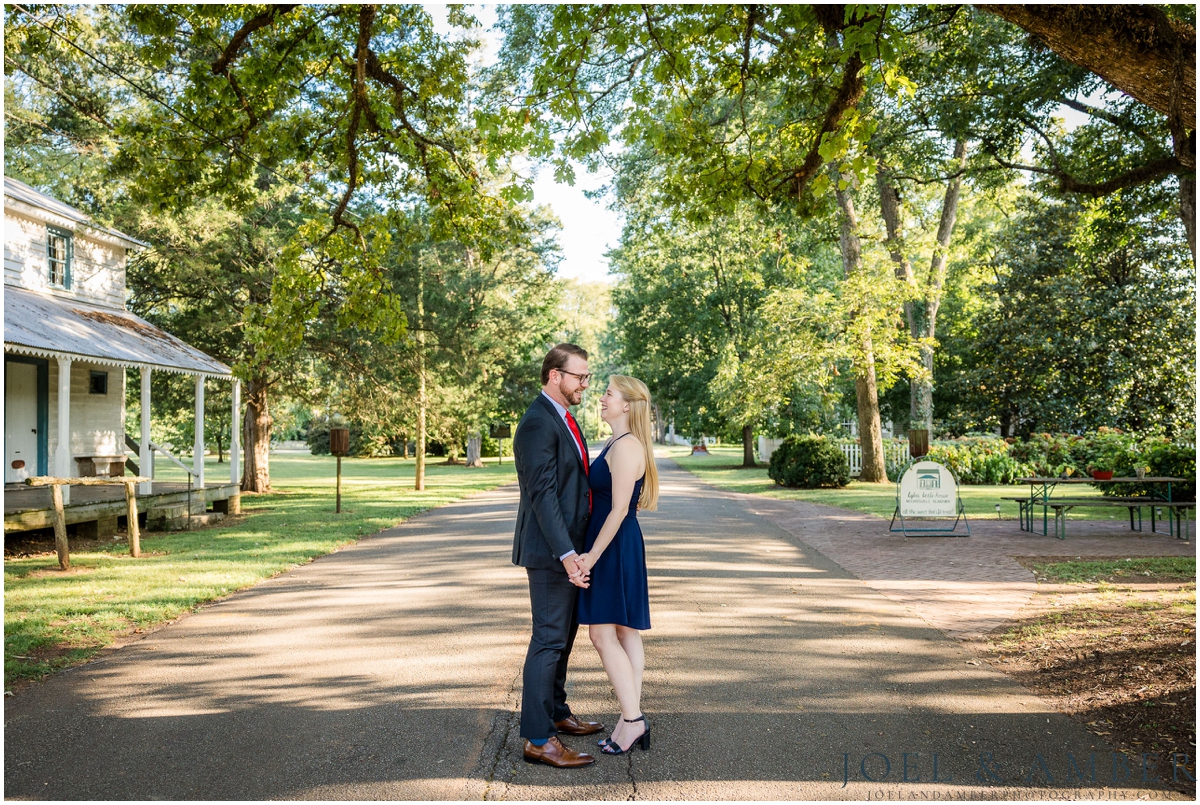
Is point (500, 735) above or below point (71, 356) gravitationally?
below

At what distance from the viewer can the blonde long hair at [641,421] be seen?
450cm

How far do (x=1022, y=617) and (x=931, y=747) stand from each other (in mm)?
3683

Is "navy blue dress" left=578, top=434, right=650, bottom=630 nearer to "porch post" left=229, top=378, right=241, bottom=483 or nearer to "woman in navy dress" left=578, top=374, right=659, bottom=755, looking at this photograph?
"woman in navy dress" left=578, top=374, right=659, bottom=755

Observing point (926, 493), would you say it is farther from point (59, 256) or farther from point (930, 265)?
point (930, 265)

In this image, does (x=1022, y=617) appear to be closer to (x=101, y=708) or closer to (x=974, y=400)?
(x=101, y=708)

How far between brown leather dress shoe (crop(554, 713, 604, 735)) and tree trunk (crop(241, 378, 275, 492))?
21.3 m

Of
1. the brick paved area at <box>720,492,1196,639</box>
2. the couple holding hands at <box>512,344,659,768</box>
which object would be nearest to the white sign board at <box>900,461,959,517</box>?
the brick paved area at <box>720,492,1196,639</box>

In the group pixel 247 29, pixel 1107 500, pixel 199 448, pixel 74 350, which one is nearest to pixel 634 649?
pixel 247 29

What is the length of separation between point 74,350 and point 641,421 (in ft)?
42.6

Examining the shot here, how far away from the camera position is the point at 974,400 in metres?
29.9

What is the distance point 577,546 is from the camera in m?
4.42

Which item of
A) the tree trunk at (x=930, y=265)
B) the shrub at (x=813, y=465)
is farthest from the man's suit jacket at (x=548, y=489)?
the shrub at (x=813, y=465)

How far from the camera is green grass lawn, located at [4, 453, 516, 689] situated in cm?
691

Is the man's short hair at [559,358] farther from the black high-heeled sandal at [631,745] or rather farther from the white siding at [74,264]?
the white siding at [74,264]
